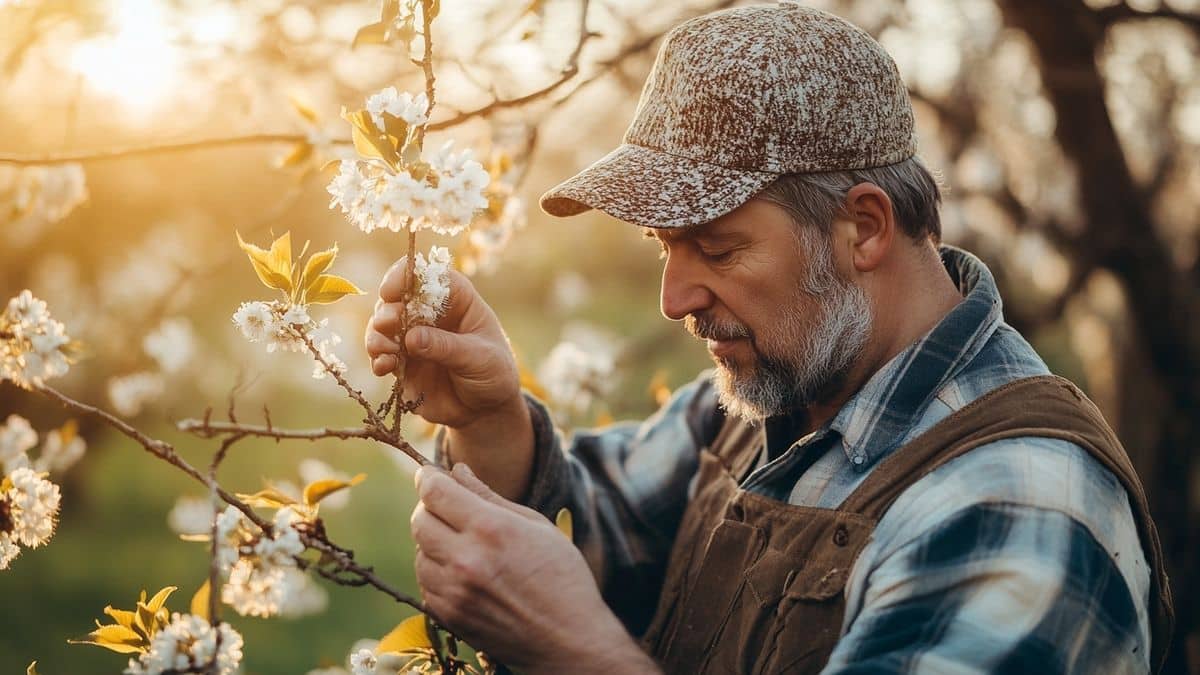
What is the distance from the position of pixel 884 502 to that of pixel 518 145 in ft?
4.87

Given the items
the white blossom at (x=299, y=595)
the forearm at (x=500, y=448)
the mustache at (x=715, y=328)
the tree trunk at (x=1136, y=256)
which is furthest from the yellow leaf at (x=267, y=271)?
the tree trunk at (x=1136, y=256)

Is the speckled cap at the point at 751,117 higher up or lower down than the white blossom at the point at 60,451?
higher up

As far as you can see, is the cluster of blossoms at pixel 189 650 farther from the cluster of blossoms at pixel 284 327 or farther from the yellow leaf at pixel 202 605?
the cluster of blossoms at pixel 284 327

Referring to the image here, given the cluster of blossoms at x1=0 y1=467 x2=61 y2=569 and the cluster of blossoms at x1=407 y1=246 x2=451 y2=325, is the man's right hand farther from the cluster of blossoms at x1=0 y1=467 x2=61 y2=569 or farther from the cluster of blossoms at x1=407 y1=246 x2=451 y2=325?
the cluster of blossoms at x1=0 y1=467 x2=61 y2=569

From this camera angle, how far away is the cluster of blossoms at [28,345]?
4.74 feet

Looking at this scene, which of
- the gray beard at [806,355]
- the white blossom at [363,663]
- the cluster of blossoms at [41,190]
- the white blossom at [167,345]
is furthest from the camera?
the white blossom at [167,345]

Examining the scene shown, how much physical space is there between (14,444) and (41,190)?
0.65 meters

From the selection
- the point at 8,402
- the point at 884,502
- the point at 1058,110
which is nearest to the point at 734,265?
the point at 884,502

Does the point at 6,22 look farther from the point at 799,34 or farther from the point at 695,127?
the point at 799,34

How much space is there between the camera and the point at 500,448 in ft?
6.86

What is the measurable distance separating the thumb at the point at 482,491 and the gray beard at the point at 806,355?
0.54 metres

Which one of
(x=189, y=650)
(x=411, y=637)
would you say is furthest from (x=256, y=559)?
(x=411, y=637)

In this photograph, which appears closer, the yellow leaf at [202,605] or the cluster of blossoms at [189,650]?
the cluster of blossoms at [189,650]

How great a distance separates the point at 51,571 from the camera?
5.77 m
